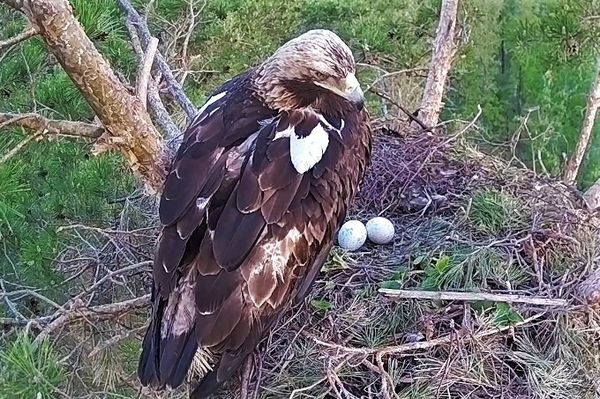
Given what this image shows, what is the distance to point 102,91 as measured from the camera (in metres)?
1.92

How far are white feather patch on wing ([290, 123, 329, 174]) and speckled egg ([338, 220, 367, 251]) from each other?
0.39 meters

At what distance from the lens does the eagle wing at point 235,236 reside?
6.41 feet

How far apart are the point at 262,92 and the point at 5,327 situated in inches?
46.2

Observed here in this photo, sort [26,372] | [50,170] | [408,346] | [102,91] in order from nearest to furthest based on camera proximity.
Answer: [26,372]
[102,91]
[408,346]
[50,170]

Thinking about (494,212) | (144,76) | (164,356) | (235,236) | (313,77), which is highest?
(144,76)

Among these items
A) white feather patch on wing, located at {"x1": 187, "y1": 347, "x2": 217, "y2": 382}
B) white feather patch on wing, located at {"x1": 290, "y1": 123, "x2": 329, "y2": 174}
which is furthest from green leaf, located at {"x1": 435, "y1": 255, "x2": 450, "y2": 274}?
white feather patch on wing, located at {"x1": 187, "y1": 347, "x2": 217, "y2": 382}

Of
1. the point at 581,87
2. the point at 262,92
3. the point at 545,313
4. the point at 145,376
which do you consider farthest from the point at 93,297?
the point at 581,87

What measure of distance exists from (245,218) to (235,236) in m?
0.05

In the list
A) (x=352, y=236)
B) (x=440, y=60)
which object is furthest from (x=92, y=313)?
(x=440, y=60)

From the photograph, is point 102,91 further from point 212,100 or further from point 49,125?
point 212,100

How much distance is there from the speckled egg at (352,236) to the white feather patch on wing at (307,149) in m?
0.39

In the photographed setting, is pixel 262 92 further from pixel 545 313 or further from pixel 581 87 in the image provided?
pixel 581 87

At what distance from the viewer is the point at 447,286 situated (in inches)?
87.2

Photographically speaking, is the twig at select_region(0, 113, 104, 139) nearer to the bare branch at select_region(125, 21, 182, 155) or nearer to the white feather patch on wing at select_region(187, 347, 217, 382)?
the bare branch at select_region(125, 21, 182, 155)
